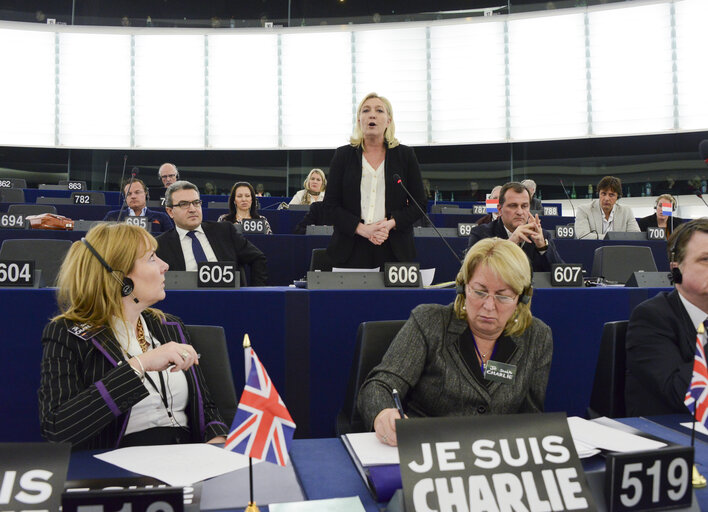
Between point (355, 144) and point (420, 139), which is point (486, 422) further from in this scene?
point (420, 139)

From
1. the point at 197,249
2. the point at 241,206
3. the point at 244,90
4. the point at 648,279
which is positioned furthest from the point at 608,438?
the point at 244,90

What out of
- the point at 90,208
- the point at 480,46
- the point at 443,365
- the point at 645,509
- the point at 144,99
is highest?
the point at 480,46

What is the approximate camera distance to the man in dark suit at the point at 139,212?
179 inches

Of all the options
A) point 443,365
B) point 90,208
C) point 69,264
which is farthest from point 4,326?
point 90,208

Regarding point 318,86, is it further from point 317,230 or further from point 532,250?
point 532,250

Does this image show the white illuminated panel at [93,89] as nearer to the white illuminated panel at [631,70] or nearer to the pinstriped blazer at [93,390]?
the white illuminated panel at [631,70]

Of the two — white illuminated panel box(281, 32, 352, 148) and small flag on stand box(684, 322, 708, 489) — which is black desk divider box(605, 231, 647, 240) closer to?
small flag on stand box(684, 322, 708, 489)

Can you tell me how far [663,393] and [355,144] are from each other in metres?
1.89

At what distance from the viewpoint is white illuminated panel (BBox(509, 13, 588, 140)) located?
8.74 meters

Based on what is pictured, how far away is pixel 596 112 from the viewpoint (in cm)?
873

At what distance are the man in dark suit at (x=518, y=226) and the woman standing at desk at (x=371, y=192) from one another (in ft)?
1.31

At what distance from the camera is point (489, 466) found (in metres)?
0.89

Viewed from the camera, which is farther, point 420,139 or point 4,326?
point 420,139

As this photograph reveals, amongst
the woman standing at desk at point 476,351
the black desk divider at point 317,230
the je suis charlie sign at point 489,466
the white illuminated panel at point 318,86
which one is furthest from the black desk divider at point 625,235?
the white illuminated panel at point 318,86
